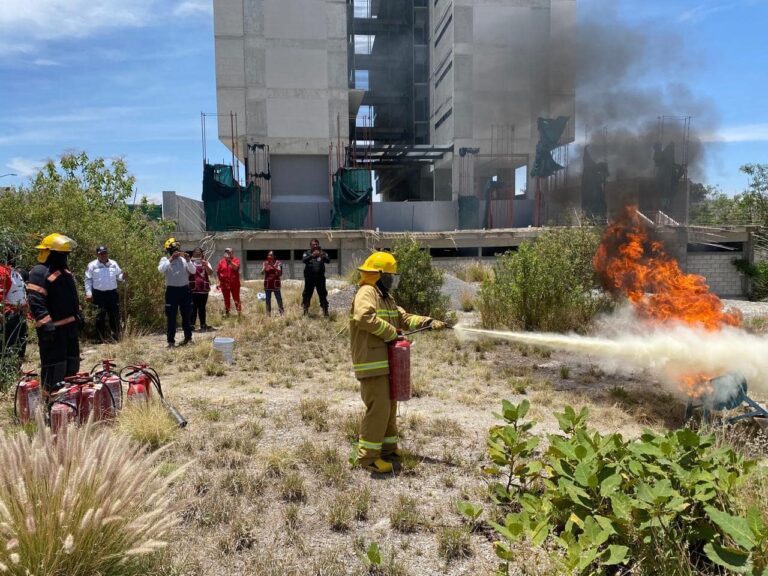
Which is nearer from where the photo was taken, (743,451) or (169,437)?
(743,451)

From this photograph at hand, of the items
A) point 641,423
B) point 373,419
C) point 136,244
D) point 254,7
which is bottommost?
point 641,423

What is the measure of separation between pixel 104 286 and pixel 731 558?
9793 millimetres

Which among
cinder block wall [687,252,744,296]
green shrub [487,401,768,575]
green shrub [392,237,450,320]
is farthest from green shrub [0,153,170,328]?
cinder block wall [687,252,744,296]

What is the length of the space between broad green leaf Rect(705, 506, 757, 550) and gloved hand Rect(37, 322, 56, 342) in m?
5.55

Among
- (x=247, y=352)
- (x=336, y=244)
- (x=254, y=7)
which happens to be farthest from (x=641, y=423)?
(x=254, y=7)

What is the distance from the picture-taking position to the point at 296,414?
20.0ft

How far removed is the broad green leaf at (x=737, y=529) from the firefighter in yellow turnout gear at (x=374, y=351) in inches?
98.0

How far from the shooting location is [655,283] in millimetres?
7605

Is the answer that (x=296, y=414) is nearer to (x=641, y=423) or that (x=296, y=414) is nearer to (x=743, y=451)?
(x=641, y=423)

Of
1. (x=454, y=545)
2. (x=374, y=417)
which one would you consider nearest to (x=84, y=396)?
(x=374, y=417)

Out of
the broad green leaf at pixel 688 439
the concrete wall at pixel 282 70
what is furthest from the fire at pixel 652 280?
the concrete wall at pixel 282 70

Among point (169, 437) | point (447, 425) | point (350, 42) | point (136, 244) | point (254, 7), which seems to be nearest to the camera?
point (169, 437)

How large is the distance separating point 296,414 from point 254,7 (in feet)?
91.4

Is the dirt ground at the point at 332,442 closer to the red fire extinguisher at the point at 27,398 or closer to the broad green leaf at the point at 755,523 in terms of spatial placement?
the red fire extinguisher at the point at 27,398
